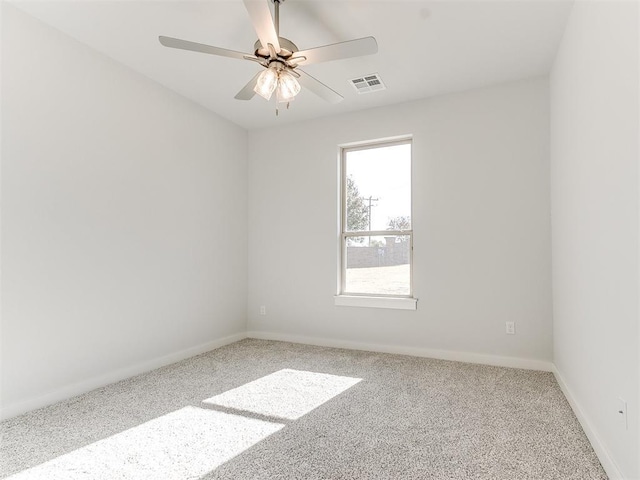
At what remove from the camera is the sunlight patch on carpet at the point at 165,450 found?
1.75 m

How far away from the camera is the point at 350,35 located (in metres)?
2.71

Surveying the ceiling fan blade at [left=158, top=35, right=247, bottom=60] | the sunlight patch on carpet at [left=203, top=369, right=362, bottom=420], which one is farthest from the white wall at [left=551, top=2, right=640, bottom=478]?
the ceiling fan blade at [left=158, top=35, right=247, bottom=60]

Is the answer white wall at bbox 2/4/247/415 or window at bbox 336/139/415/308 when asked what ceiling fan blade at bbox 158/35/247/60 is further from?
window at bbox 336/139/415/308

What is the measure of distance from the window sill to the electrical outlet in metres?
2.18

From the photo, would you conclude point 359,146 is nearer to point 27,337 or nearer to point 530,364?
point 530,364

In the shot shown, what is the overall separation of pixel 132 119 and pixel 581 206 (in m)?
3.40

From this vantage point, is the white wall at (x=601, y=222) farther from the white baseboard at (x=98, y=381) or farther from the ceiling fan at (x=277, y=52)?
the white baseboard at (x=98, y=381)

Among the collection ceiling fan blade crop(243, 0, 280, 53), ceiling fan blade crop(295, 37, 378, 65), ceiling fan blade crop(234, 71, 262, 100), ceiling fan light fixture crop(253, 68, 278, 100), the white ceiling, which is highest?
the white ceiling

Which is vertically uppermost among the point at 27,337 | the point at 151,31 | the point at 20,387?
the point at 151,31

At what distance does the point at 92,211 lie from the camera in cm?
288

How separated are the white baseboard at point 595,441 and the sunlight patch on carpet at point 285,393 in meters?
1.46

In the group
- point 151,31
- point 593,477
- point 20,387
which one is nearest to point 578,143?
point 593,477

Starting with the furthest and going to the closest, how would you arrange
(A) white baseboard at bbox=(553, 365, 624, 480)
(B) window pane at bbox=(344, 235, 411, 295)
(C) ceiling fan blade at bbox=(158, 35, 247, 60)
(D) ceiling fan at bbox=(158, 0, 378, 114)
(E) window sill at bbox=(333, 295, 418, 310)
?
(B) window pane at bbox=(344, 235, 411, 295)
(E) window sill at bbox=(333, 295, 418, 310)
(C) ceiling fan blade at bbox=(158, 35, 247, 60)
(D) ceiling fan at bbox=(158, 0, 378, 114)
(A) white baseboard at bbox=(553, 365, 624, 480)

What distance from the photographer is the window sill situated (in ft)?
12.5
